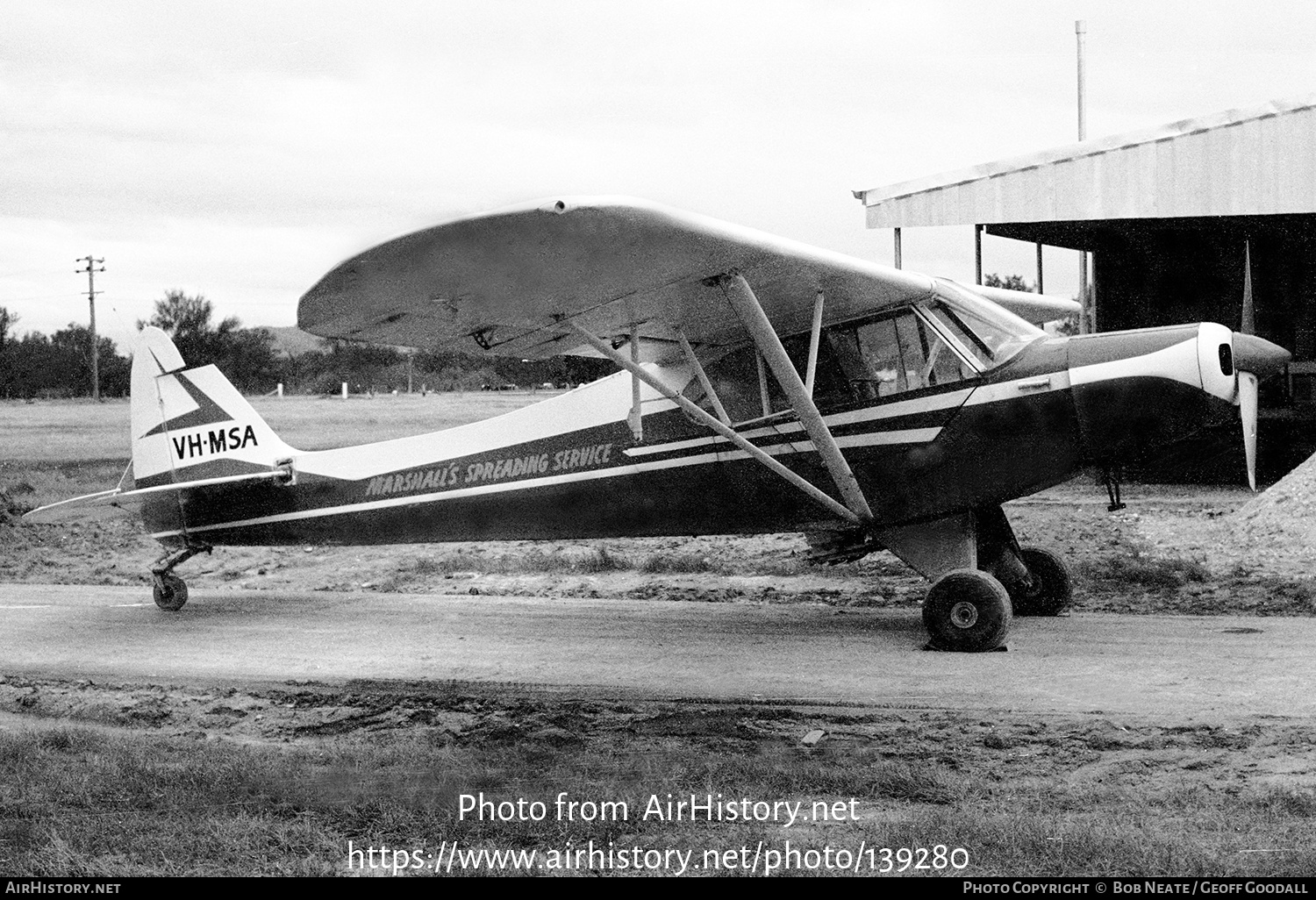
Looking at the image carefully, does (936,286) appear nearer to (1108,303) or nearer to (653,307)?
(653,307)

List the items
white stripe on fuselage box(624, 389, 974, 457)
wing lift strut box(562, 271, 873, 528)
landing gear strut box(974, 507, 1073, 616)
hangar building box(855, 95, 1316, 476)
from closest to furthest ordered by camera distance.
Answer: wing lift strut box(562, 271, 873, 528) < white stripe on fuselage box(624, 389, 974, 457) < landing gear strut box(974, 507, 1073, 616) < hangar building box(855, 95, 1316, 476)

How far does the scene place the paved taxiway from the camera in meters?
7.44

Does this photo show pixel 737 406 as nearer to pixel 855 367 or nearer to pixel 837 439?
pixel 837 439

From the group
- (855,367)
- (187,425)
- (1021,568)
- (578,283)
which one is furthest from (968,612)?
(187,425)

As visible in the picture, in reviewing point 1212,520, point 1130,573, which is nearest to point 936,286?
point 1130,573

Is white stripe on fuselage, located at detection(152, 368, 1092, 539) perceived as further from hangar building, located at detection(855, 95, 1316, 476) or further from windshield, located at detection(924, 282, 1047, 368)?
hangar building, located at detection(855, 95, 1316, 476)

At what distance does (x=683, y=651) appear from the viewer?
9.12 meters

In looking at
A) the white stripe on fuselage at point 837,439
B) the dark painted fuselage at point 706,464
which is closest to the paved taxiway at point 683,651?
the dark painted fuselage at point 706,464

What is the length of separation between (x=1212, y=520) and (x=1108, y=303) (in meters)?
8.74

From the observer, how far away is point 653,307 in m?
8.56

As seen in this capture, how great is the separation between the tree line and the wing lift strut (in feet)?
45.8

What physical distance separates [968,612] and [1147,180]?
1047 cm

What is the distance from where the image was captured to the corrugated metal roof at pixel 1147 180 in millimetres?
16250

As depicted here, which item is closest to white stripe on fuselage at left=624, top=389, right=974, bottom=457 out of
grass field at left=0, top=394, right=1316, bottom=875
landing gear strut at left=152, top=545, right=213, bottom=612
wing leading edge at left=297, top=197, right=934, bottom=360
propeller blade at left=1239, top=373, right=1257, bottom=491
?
wing leading edge at left=297, top=197, right=934, bottom=360
